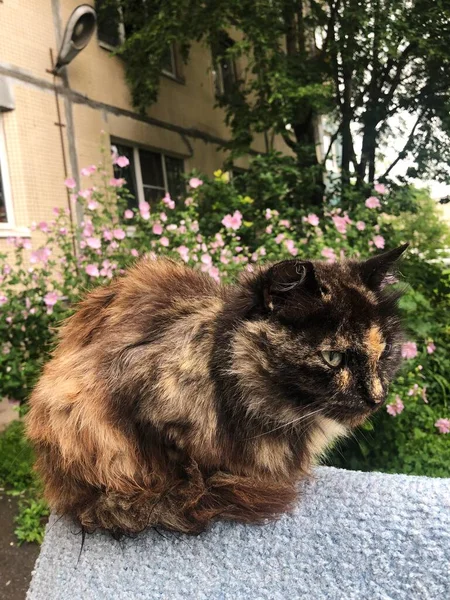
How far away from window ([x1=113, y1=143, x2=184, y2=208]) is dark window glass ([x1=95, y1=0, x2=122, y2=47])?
3.62 ft

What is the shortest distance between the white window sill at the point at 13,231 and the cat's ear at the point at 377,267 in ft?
11.1

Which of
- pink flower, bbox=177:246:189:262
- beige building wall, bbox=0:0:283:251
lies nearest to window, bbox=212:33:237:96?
beige building wall, bbox=0:0:283:251

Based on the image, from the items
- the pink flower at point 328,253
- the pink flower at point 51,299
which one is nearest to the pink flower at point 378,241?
the pink flower at point 328,253

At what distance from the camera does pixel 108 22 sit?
4.80 metres

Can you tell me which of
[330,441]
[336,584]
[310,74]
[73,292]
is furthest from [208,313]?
[310,74]

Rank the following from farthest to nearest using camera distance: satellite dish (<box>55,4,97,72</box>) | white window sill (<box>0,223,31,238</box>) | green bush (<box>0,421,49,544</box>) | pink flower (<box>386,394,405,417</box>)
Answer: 1. satellite dish (<box>55,4,97,72</box>)
2. white window sill (<box>0,223,31,238</box>)
3. green bush (<box>0,421,49,544</box>)
4. pink flower (<box>386,394,405,417</box>)

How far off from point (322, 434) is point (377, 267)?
38 cm

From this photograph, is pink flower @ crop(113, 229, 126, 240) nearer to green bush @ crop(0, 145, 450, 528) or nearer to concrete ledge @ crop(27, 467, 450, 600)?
green bush @ crop(0, 145, 450, 528)

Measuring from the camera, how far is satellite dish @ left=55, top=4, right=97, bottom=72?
406 cm

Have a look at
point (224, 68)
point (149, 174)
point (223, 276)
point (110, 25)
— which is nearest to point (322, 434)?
point (223, 276)

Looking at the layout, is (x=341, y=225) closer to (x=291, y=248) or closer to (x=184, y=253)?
(x=291, y=248)

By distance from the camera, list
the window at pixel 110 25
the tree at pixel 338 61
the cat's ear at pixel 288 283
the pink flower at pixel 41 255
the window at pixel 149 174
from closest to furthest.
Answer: the cat's ear at pixel 288 283, the pink flower at pixel 41 255, the tree at pixel 338 61, the window at pixel 110 25, the window at pixel 149 174

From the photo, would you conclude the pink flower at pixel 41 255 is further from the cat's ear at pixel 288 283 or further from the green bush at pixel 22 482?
the cat's ear at pixel 288 283

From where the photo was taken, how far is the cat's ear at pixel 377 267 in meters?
0.94
